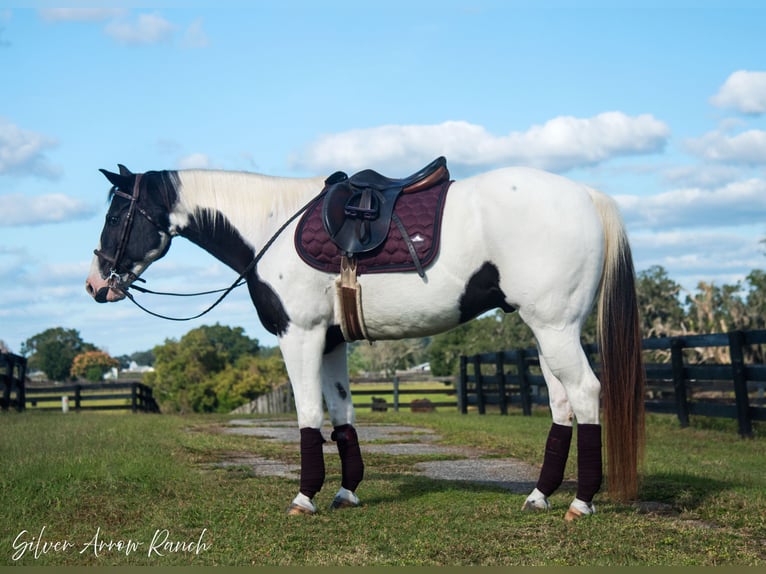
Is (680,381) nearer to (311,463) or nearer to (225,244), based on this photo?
(311,463)

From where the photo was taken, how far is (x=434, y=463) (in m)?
8.50

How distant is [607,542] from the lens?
4.36 metres

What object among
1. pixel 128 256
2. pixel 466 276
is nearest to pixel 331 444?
pixel 128 256

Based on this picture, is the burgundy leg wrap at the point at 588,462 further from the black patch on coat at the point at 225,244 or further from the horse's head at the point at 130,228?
the horse's head at the point at 130,228

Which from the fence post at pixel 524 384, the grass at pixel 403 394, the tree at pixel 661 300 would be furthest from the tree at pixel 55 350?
the fence post at pixel 524 384

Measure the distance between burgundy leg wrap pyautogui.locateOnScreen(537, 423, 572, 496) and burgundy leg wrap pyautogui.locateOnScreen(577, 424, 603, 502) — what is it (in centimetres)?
23

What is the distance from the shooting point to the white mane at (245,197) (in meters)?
6.09

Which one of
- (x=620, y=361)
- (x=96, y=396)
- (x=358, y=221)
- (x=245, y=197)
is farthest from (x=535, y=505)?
(x=96, y=396)

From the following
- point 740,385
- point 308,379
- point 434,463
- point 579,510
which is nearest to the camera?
point 579,510

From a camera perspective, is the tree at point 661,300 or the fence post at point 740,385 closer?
the fence post at point 740,385

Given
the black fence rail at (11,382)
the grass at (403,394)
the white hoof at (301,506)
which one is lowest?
the grass at (403,394)

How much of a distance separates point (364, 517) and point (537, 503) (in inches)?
44.0

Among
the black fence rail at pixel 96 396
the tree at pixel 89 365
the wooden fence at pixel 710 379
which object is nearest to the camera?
the wooden fence at pixel 710 379

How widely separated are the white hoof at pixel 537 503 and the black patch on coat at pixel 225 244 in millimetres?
2040
